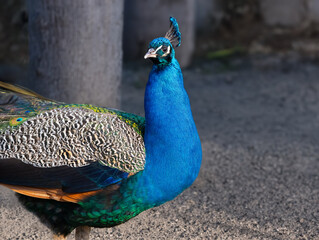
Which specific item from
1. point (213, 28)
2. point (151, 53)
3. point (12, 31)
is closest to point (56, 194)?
point (151, 53)

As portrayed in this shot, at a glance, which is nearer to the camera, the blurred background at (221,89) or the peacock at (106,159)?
the peacock at (106,159)

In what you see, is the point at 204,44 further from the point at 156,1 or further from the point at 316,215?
the point at 316,215

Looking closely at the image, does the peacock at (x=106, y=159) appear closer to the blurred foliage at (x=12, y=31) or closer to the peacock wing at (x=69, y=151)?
the peacock wing at (x=69, y=151)

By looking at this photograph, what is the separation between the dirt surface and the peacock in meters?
0.67

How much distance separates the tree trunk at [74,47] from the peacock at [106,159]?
4.31ft

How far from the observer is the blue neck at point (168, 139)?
2.46 m

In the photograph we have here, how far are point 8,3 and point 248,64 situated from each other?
12.4 ft

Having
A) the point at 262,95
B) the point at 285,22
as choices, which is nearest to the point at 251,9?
the point at 285,22

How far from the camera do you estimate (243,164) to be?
4.18 metres

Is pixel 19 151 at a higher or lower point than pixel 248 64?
higher

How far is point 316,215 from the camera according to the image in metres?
3.34

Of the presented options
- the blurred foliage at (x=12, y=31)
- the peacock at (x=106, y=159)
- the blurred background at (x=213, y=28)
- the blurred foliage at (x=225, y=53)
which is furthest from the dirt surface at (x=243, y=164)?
the blurred foliage at (x=12, y=31)

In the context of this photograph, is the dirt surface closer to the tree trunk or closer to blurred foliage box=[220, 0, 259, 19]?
the tree trunk

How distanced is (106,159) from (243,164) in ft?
6.42
